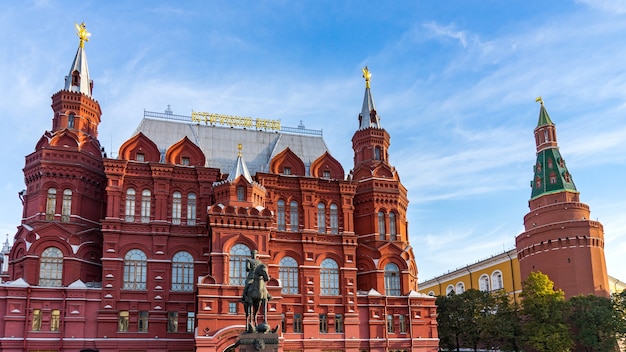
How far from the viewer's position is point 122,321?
43.4 m

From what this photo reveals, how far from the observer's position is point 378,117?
55656 millimetres

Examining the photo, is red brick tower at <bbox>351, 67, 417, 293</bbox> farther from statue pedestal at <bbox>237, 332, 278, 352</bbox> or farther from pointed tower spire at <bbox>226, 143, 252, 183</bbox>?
statue pedestal at <bbox>237, 332, 278, 352</bbox>

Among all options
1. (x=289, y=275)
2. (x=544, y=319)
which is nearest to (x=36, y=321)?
(x=289, y=275)

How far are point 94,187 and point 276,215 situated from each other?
13.7 meters

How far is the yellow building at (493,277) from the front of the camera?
68.5 m

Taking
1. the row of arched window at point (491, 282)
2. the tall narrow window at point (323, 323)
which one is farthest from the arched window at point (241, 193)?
the row of arched window at point (491, 282)

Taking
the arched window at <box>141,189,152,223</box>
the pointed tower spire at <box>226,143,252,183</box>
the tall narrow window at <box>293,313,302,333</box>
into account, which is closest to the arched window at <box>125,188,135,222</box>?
the arched window at <box>141,189,152,223</box>

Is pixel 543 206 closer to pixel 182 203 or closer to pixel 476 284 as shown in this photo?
pixel 476 284

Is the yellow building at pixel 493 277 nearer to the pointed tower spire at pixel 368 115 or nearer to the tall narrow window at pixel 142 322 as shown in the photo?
the pointed tower spire at pixel 368 115

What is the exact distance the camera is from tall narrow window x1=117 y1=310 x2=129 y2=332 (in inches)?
1699

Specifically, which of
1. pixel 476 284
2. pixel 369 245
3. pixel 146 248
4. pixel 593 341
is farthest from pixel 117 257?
pixel 476 284

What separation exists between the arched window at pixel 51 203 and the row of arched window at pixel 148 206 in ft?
16.0

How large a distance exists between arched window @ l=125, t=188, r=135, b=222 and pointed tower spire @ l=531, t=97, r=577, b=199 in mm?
40178

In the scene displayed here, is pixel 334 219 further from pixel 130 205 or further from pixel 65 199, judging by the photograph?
pixel 65 199
